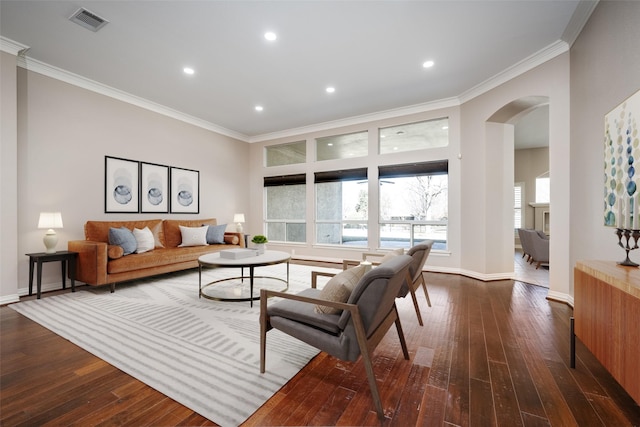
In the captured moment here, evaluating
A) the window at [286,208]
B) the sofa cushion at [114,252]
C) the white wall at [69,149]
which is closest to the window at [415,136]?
the window at [286,208]

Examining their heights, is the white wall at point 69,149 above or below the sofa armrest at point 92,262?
above

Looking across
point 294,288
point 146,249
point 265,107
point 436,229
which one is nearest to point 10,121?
point 146,249

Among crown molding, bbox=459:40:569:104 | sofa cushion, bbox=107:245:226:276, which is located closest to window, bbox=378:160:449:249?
crown molding, bbox=459:40:569:104

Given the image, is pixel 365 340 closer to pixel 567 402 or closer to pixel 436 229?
pixel 567 402

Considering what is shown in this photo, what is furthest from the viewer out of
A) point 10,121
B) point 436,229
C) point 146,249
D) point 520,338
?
point 436,229

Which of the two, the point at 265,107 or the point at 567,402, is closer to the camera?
the point at 567,402

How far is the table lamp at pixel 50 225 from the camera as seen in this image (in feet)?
11.6

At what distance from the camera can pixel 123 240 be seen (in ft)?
13.0

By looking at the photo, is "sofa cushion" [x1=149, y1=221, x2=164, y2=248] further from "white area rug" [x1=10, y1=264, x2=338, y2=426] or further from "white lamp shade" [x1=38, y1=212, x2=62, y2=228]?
"white lamp shade" [x1=38, y1=212, x2=62, y2=228]

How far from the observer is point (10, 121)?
10.6ft

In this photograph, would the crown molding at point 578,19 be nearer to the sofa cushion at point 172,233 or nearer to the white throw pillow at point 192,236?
the white throw pillow at point 192,236

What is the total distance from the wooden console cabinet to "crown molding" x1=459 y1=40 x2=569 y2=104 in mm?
3038

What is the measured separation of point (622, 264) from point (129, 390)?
323cm

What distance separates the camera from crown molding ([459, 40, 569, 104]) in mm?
3359
